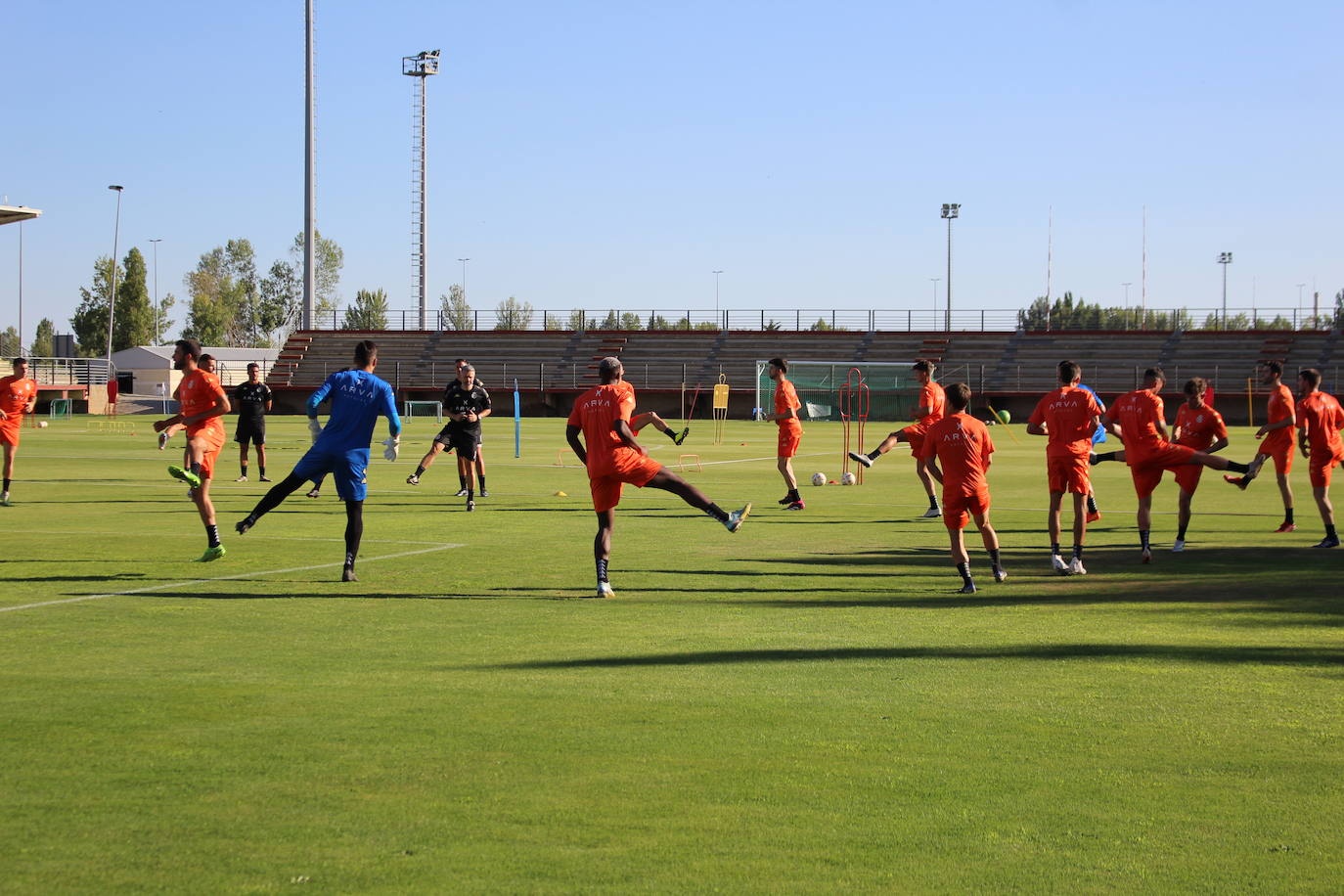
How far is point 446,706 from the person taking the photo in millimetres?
7441

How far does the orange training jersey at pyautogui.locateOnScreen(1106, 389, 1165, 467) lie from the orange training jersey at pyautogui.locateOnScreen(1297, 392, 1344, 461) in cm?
346

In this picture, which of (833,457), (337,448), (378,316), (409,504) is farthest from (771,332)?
(337,448)

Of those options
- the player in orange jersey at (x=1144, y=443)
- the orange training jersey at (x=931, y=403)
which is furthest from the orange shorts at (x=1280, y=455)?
Result: the orange training jersey at (x=931, y=403)

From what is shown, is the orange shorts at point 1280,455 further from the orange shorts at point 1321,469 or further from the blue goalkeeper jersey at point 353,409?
the blue goalkeeper jersey at point 353,409

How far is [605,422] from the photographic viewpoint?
11.8 meters

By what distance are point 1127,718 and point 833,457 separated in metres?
28.6

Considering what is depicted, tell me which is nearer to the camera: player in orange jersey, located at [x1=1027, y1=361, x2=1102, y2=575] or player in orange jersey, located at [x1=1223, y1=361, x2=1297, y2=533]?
player in orange jersey, located at [x1=1027, y1=361, x2=1102, y2=575]

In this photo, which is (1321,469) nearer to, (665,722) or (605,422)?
(605,422)

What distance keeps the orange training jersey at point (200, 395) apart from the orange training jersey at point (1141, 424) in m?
9.69

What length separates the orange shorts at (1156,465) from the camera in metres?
14.2

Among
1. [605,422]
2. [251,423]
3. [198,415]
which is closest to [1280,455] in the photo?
[605,422]

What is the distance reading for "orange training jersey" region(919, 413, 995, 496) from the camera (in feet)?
39.1

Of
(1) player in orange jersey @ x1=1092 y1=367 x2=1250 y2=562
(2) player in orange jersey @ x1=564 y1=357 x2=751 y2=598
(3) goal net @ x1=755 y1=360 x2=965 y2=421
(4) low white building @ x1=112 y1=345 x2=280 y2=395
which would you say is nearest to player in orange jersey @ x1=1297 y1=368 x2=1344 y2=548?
(1) player in orange jersey @ x1=1092 y1=367 x2=1250 y2=562

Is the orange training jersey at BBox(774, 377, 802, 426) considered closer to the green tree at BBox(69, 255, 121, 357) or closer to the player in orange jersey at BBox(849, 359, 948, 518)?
the player in orange jersey at BBox(849, 359, 948, 518)
